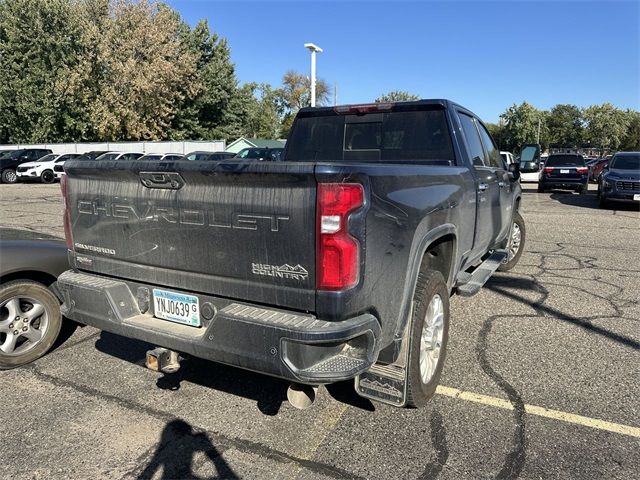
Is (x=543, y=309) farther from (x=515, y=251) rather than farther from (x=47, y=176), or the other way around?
(x=47, y=176)

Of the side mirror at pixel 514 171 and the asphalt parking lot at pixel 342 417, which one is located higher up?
the side mirror at pixel 514 171

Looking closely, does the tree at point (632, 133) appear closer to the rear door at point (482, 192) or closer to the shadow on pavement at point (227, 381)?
the rear door at point (482, 192)

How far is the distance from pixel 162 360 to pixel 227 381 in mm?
822

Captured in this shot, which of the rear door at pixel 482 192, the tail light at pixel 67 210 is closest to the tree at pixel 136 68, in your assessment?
the rear door at pixel 482 192

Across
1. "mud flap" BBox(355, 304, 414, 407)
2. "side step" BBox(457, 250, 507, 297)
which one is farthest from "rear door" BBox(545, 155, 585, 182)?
"mud flap" BBox(355, 304, 414, 407)

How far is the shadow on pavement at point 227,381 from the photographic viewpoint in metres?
3.41

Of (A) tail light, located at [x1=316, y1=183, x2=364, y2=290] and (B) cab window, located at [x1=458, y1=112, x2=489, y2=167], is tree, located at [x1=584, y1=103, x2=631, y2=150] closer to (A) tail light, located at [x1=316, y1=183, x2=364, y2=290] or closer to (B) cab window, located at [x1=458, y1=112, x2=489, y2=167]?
(B) cab window, located at [x1=458, y1=112, x2=489, y2=167]

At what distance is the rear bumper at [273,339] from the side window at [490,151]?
337 cm

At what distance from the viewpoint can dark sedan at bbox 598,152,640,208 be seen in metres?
14.1

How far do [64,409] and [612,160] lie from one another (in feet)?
56.1

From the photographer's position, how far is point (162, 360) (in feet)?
9.73

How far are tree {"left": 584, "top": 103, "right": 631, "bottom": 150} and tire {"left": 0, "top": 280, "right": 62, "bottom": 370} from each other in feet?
296

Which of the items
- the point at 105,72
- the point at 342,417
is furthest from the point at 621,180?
the point at 105,72

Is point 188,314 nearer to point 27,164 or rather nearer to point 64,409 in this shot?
point 64,409
